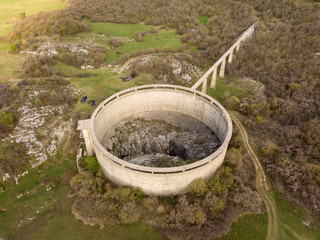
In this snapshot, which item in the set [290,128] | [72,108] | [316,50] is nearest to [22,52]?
[72,108]

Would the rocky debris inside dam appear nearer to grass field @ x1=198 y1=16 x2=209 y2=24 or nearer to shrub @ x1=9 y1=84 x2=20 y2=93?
shrub @ x1=9 y1=84 x2=20 y2=93

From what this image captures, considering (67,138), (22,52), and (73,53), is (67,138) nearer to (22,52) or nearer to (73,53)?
(73,53)

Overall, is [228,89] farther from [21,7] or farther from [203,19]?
[21,7]

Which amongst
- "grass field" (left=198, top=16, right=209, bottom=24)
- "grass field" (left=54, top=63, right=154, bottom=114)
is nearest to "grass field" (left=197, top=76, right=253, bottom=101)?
"grass field" (left=54, top=63, right=154, bottom=114)

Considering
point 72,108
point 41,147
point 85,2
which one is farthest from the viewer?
point 85,2

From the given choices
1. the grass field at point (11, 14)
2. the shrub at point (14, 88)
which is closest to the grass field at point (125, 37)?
the grass field at point (11, 14)
